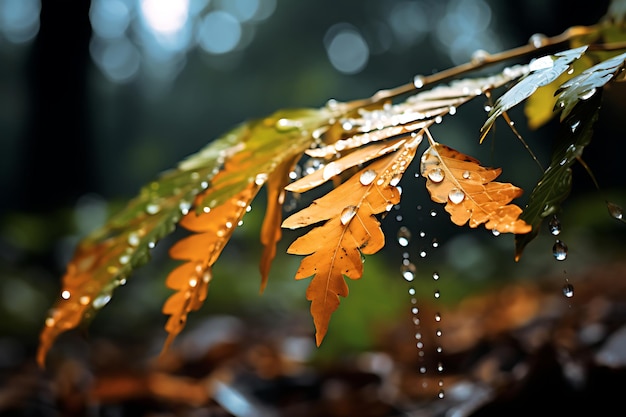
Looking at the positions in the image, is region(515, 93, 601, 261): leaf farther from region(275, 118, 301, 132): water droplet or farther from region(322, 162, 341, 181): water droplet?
region(275, 118, 301, 132): water droplet

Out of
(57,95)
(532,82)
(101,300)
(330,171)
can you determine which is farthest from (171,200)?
(57,95)

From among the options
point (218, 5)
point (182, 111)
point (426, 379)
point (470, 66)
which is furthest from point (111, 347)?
point (218, 5)

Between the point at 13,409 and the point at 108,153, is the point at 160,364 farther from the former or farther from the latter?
the point at 108,153

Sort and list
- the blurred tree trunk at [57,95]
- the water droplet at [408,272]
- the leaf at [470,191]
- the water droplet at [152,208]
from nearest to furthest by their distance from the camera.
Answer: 1. the leaf at [470,191]
2. the water droplet at [408,272]
3. the water droplet at [152,208]
4. the blurred tree trunk at [57,95]

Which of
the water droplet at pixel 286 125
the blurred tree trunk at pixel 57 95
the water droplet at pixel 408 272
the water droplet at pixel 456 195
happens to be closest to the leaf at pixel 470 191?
the water droplet at pixel 456 195

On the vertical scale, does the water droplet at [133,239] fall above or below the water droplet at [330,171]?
below

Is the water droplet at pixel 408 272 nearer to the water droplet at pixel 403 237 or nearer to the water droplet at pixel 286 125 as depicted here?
the water droplet at pixel 403 237

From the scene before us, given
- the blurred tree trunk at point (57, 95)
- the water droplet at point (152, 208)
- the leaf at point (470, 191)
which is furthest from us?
the blurred tree trunk at point (57, 95)
